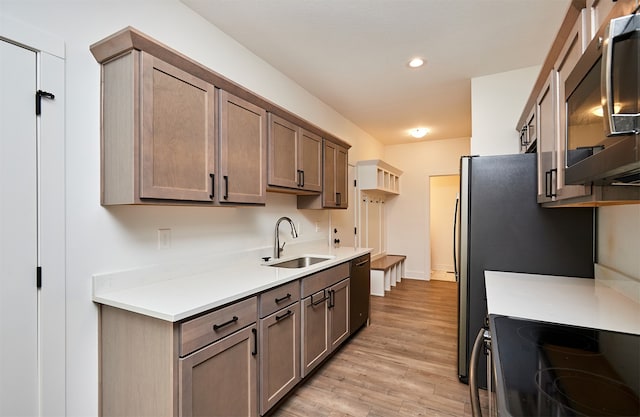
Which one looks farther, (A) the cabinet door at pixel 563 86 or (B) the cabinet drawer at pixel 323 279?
(B) the cabinet drawer at pixel 323 279

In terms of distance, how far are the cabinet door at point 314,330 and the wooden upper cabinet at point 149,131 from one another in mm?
1159

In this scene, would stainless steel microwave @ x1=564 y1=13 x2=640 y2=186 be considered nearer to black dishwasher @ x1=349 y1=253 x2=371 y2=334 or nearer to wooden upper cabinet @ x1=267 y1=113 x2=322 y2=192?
wooden upper cabinet @ x1=267 y1=113 x2=322 y2=192

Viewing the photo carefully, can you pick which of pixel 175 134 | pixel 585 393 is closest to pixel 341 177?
pixel 175 134

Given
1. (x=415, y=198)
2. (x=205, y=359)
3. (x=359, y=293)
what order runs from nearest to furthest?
(x=205, y=359) → (x=359, y=293) → (x=415, y=198)

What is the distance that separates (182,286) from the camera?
177 centimetres

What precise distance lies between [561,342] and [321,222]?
2.89 meters

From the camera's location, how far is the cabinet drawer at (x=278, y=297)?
183 cm

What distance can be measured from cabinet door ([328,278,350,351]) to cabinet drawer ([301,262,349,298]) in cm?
6

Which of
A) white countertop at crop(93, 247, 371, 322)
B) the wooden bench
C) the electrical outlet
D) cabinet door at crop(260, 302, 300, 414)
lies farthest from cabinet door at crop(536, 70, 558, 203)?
the wooden bench

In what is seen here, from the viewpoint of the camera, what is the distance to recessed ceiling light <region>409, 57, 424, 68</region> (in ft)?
9.40

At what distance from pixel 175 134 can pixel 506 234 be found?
236cm

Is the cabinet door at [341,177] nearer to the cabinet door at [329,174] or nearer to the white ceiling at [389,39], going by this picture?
the cabinet door at [329,174]

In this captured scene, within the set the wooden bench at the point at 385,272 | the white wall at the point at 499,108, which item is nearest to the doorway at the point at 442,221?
the wooden bench at the point at 385,272

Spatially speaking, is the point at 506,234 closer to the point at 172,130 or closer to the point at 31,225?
the point at 172,130
